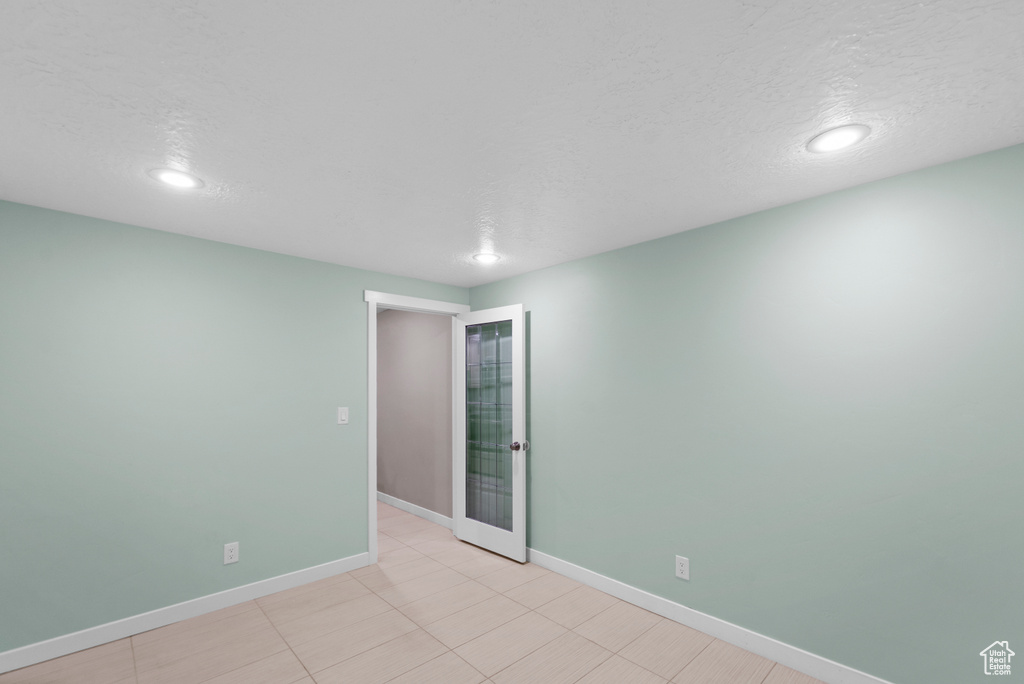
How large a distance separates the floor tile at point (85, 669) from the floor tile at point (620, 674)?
7.39 ft

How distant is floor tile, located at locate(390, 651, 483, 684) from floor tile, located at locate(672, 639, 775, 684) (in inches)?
39.8

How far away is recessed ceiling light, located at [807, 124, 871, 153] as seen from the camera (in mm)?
1663

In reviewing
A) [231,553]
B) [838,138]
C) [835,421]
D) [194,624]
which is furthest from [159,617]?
[838,138]

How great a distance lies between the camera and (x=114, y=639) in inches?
96.7

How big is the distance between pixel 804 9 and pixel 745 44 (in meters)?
0.15

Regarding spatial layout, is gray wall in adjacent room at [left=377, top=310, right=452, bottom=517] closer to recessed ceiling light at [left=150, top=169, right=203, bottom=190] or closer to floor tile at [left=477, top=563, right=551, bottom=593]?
floor tile at [left=477, top=563, right=551, bottom=593]

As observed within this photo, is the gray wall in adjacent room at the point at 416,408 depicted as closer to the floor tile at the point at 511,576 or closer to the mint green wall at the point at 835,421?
the floor tile at the point at 511,576

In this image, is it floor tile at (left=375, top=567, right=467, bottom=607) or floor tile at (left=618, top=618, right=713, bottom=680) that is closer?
floor tile at (left=618, top=618, right=713, bottom=680)

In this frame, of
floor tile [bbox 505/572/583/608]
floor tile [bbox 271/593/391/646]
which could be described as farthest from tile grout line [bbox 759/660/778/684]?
floor tile [bbox 271/593/391/646]

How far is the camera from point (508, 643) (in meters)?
2.49

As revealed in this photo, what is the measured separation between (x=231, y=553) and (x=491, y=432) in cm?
205

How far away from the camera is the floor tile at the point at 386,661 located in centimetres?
220

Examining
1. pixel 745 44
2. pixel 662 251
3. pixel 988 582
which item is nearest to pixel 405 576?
pixel 662 251

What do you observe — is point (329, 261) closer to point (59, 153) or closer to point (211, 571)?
point (59, 153)
